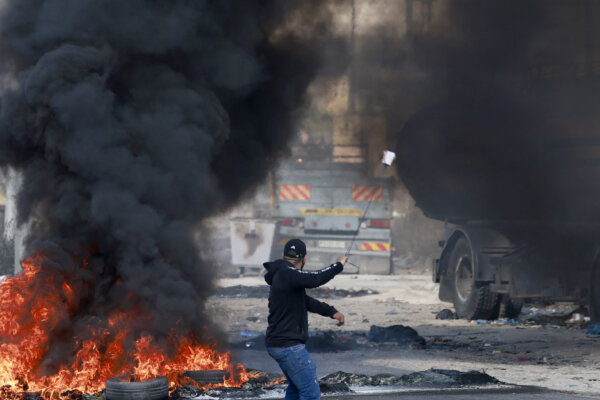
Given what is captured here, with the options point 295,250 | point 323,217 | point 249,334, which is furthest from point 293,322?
point 323,217

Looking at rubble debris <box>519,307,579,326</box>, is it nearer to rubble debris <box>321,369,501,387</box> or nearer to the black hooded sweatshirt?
rubble debris <box>321,369,501,387</box>

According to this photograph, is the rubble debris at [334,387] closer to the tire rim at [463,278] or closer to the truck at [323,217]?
the tire rim at [463,278]

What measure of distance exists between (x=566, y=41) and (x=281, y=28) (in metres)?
4.29

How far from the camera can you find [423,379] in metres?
7.94

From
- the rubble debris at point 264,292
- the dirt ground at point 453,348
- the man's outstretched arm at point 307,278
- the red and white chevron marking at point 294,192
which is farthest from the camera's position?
the red and white chevron marking at point 294,192

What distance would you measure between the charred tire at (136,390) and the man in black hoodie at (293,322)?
1.48 metres

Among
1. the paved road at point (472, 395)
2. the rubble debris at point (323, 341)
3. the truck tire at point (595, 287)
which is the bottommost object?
the paved road at point (472, 395)

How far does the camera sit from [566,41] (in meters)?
11.7

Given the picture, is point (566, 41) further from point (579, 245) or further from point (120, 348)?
point (120, 348)

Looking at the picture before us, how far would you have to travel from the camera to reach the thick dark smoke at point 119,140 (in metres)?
7.55

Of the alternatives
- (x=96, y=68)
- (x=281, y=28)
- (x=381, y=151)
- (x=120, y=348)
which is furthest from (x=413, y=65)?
(x=120, y=348)

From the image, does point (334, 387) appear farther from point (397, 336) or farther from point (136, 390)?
point (397, 336)

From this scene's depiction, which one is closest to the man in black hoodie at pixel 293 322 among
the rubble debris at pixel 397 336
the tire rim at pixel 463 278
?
the rubble debris at pixel 397 336

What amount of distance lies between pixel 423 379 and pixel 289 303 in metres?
2.80
